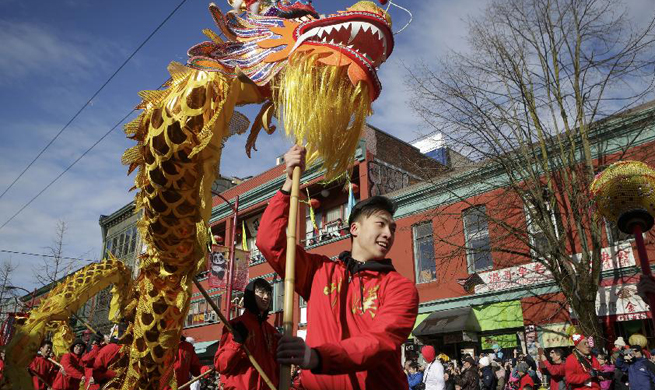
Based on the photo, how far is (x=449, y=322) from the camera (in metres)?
14.6

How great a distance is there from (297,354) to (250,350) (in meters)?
Answer: 2.51

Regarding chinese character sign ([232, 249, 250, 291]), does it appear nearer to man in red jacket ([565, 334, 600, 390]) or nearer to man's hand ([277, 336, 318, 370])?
man in red jacket ([565, 334, 600, 390])

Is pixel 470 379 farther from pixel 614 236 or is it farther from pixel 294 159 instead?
pixel 294 159

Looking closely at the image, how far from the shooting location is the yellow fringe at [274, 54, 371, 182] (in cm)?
253

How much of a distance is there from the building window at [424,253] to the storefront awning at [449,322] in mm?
1372

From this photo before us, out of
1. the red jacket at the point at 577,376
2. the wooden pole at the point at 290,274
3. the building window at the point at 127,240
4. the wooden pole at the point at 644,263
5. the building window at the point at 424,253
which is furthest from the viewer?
the building window at the point at 127,240

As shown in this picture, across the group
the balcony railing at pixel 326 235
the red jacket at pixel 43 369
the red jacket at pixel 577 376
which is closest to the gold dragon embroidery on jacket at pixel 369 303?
the red jacket at pixel 577 376

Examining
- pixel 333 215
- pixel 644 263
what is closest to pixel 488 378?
pixel 644 263

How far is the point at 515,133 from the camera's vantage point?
12539 mm

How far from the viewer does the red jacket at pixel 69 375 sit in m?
7.36

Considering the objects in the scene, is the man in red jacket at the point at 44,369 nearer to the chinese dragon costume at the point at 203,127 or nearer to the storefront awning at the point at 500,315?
the chinese dragon costume at the point at 203,127

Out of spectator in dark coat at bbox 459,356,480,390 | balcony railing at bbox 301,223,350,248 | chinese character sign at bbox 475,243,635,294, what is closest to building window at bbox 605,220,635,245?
chinese character sign at bbox 475,243,635,294

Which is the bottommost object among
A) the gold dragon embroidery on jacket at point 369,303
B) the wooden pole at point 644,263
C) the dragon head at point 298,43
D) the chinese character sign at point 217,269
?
the gold dragon embroidery on jacket at point 369,303

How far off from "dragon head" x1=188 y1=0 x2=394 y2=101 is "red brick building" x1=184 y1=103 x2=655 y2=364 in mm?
7728
